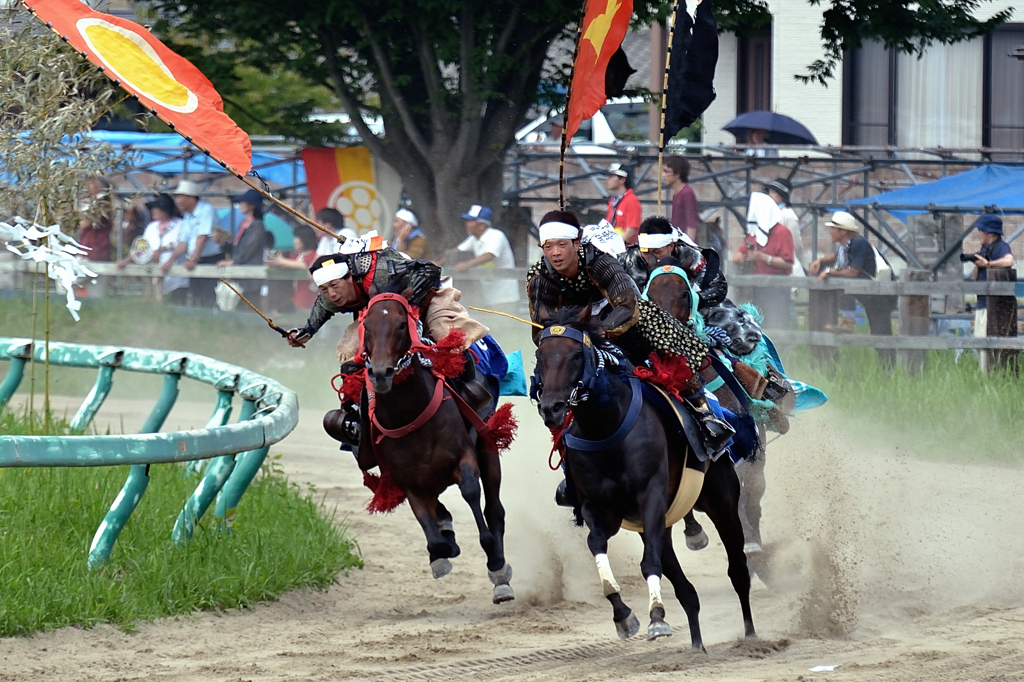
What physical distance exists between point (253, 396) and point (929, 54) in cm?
1969

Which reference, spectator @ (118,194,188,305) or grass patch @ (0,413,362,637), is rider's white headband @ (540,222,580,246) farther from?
spectator @ (118,194,188,305)

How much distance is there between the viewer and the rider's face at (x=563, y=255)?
747cm

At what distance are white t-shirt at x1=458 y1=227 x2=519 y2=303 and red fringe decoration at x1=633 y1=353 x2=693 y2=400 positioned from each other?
871 centimetres

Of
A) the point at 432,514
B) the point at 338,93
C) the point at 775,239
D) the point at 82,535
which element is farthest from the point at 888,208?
the point at 82,535

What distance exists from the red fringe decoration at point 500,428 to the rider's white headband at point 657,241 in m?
1.24

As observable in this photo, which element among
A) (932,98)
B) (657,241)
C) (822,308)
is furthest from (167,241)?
(932,98)

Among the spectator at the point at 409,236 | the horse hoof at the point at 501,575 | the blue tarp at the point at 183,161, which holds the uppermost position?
the blue tarp at the point at 183,161

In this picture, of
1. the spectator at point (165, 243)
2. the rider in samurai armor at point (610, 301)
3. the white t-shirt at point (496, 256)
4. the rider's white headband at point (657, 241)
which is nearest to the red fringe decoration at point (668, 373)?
the rider in samurai armor at point (610, 301)

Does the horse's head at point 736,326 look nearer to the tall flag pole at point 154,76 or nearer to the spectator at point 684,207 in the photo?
the tall flag pole at point 154,76

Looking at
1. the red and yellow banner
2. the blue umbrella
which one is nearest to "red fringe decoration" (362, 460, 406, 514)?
the red and yellow banner

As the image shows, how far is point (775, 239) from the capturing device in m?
15.8

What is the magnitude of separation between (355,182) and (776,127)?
23.1ft

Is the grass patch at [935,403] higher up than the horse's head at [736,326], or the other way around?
the horse's head at [736,326]

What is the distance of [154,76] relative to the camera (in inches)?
346
